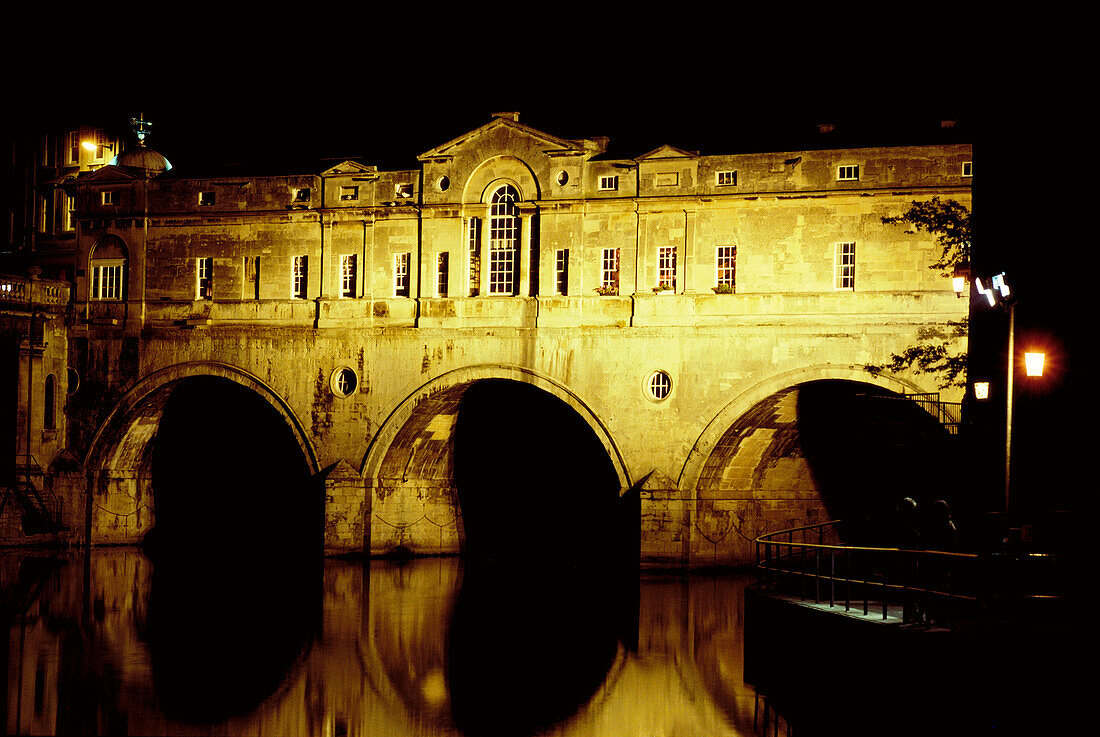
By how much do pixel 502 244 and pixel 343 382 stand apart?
5.43m

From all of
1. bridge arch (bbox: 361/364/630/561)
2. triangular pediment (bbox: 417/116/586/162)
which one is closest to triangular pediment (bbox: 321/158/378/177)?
triangular pediment (bbox: 417/116/586/162)

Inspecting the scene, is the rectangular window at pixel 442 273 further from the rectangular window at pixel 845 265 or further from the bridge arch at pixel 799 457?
the rectangular window at pixel 845 265

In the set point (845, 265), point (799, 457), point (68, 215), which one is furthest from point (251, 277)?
point (845, 265)

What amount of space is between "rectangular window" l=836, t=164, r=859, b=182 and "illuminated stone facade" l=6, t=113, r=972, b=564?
0.62 feet

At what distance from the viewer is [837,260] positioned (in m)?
31.2

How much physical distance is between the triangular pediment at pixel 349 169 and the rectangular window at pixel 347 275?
216 centimetres

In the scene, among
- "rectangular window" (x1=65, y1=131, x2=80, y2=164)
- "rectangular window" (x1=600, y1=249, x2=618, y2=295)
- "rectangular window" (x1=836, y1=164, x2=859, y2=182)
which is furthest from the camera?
"rectangular window" (x1=65, y1=131, x2=80, y2=164)

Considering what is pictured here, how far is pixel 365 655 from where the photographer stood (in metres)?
19.5

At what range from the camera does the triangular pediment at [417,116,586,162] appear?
109 feet

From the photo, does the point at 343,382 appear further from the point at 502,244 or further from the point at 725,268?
the point at 725,268

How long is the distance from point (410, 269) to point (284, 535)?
9.53 metres

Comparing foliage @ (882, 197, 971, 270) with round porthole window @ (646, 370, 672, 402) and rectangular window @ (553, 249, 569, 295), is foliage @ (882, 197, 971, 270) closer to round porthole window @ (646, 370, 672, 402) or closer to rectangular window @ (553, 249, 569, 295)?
round porthole window @ (646, 370, 672, 402)

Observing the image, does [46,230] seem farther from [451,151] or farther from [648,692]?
[648,692]

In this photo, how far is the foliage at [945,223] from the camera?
2778 centimetres
